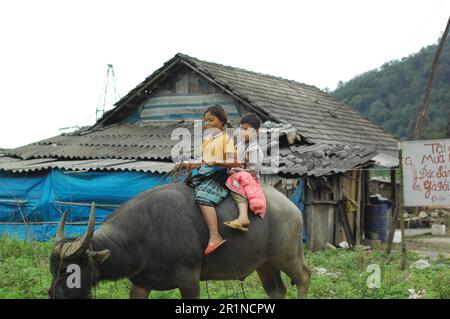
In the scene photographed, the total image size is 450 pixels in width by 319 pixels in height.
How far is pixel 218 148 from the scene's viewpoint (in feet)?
19.3

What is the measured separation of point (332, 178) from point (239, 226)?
956cm

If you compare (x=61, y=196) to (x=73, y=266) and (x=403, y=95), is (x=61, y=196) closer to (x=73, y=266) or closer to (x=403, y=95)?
(x=73, y=266)

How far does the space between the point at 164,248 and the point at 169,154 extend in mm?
9261

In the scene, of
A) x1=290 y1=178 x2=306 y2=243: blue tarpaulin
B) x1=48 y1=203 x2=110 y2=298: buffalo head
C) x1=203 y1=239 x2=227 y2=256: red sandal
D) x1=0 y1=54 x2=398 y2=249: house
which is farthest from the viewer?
x1=0 y1=54 x2=398 y2=249: house

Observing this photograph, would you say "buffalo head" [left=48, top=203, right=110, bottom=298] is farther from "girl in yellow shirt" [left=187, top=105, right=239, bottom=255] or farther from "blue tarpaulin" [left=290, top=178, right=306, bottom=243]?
"blue tarpaulin" [left=290, top=178, right=306, bottom=243]

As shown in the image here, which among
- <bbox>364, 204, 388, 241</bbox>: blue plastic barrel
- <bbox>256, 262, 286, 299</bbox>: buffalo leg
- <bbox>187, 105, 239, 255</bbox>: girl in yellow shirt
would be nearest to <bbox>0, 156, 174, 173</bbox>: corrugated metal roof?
<bbox>364, 204, 388, 241</bbox>: blue plastic barrel

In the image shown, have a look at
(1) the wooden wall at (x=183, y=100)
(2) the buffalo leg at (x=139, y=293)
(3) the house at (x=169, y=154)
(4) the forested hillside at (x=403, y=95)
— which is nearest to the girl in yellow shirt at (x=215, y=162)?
(2) the buffalo leg at (x=139, y=293)

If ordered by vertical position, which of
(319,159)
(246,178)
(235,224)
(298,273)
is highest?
(319,159)

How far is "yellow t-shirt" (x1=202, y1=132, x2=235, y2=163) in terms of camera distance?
588cm

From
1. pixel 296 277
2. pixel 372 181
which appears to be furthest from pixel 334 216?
pixel 372 181

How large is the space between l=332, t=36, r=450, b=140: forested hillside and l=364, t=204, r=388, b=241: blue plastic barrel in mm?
20415

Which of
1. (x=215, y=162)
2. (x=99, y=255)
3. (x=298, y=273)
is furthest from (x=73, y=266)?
(x=298, y=273)

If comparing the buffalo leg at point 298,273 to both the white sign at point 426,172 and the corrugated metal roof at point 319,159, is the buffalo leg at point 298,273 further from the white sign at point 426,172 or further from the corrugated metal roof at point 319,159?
the corrugated metal roof at point 319,159
